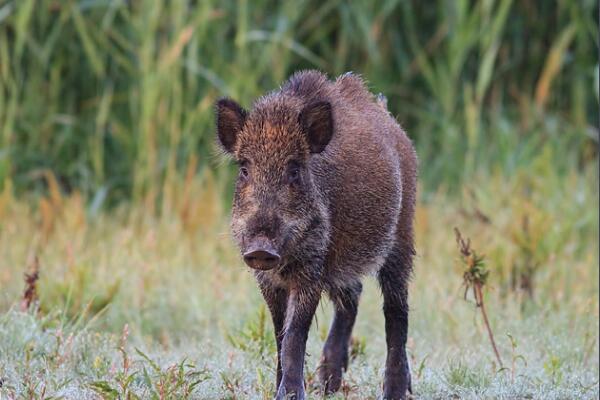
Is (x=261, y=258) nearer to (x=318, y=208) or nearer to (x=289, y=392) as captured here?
(x=318, y=208)

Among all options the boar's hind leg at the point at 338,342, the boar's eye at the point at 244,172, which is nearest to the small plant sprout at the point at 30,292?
the boar's hind leg at the point at 338,342

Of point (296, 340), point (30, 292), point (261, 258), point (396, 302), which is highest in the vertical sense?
point (30, 292)

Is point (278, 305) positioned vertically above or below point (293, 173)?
below

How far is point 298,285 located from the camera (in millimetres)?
4027

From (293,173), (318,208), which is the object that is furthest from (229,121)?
(318,208)

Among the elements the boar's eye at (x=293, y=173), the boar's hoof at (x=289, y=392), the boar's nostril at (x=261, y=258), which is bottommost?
the boar's hoof at (x=289, y=392)

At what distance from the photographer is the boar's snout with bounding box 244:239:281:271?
364 centimetres

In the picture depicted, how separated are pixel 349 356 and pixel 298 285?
1134 mm

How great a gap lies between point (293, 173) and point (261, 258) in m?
0.41

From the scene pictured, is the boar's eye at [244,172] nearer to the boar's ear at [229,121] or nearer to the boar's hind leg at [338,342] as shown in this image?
the boar's ear at [229,121]

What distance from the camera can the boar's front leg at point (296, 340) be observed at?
12.9ft

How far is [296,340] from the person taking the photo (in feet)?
13.0

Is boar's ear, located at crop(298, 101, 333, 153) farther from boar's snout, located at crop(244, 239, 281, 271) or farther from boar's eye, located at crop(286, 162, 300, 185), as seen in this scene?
boar's snout, located at crop(244, 239, 281, 271)

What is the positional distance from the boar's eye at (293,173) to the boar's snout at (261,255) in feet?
1.02
